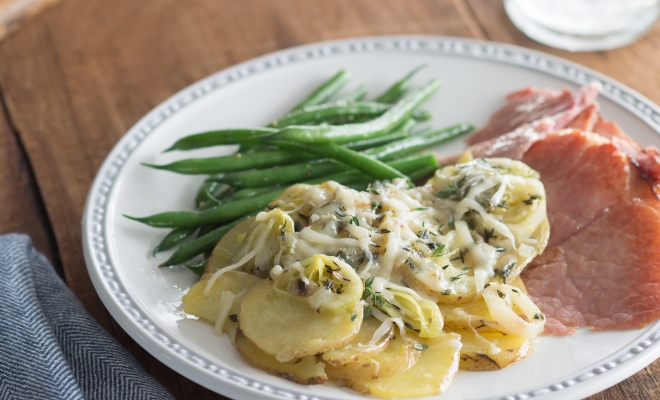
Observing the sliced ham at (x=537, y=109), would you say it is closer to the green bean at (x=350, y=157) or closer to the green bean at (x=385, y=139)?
the green bean at (x=385, y=139)

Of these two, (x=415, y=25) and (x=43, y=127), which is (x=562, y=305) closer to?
(x=415, y=25)

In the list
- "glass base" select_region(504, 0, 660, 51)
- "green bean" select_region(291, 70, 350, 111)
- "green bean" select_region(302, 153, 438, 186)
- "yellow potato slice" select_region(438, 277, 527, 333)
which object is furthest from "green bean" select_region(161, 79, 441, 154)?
"glass base" select_region(504, 0, 660, 51)

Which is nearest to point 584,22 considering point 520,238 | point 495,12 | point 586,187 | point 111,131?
point 495,12

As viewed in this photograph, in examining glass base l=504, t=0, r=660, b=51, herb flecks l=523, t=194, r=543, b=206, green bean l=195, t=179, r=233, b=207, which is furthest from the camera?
glass base l=504, t=0, r=660, b=51

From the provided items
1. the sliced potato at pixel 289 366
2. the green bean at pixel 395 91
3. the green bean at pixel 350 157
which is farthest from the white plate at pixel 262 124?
the green bean at pixel 350 157

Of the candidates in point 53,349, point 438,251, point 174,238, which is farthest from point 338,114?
point 53,349

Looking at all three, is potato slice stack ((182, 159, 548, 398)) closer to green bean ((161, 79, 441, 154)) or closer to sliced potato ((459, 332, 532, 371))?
sliced potato ((459, 332, 532, 371))

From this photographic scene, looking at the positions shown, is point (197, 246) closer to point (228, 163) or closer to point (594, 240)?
point (228, 163)

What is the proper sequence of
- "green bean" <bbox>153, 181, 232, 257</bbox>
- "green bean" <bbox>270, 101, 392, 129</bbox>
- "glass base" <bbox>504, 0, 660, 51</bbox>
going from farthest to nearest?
"glass base" <bbox>504, 0, 660, 51</bbox>
"green bean" <bbox>270, 101, 392, 129</bbox>
"green bean" <bbox>153, 181, 232, 257</bbox>
